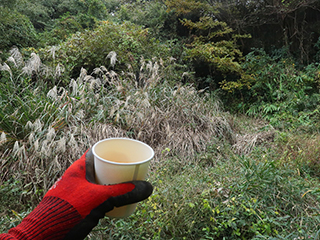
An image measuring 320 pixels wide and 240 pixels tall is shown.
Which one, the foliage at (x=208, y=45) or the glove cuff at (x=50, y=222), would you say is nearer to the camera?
the glove cuff at (x=50, y=222)

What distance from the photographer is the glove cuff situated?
1.15m

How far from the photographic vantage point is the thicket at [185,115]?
7.07 ft

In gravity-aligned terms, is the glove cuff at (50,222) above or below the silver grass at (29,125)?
above

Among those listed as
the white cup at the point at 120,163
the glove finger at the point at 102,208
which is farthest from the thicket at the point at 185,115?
the glove finger at the point at 102,208

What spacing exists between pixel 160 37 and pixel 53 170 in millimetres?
6189

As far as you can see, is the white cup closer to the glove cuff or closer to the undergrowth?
the glove cuff

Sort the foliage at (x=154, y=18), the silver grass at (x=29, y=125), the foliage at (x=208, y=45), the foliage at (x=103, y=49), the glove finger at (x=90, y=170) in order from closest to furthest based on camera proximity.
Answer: the glove finger at (x=90, y=170) → the silver grass at (x=29, y=125) → the foliage at (x=103, y=49) → the foliage at (x=208, y=45) → the foliage at (x=154, y=18)

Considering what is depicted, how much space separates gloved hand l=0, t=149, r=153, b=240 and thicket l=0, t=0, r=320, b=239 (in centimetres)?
92

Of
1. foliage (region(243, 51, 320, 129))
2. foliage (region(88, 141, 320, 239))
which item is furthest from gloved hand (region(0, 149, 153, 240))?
foliage (region(243, 51, 320, 129))

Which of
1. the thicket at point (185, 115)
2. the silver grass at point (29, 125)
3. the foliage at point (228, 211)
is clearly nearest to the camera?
the foliage at point (228, 211)

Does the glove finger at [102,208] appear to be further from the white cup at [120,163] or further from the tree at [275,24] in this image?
the tree at [275,24]

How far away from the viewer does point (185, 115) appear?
14.4 ft

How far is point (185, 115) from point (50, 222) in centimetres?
345

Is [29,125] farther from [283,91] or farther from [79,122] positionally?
[283,91]
